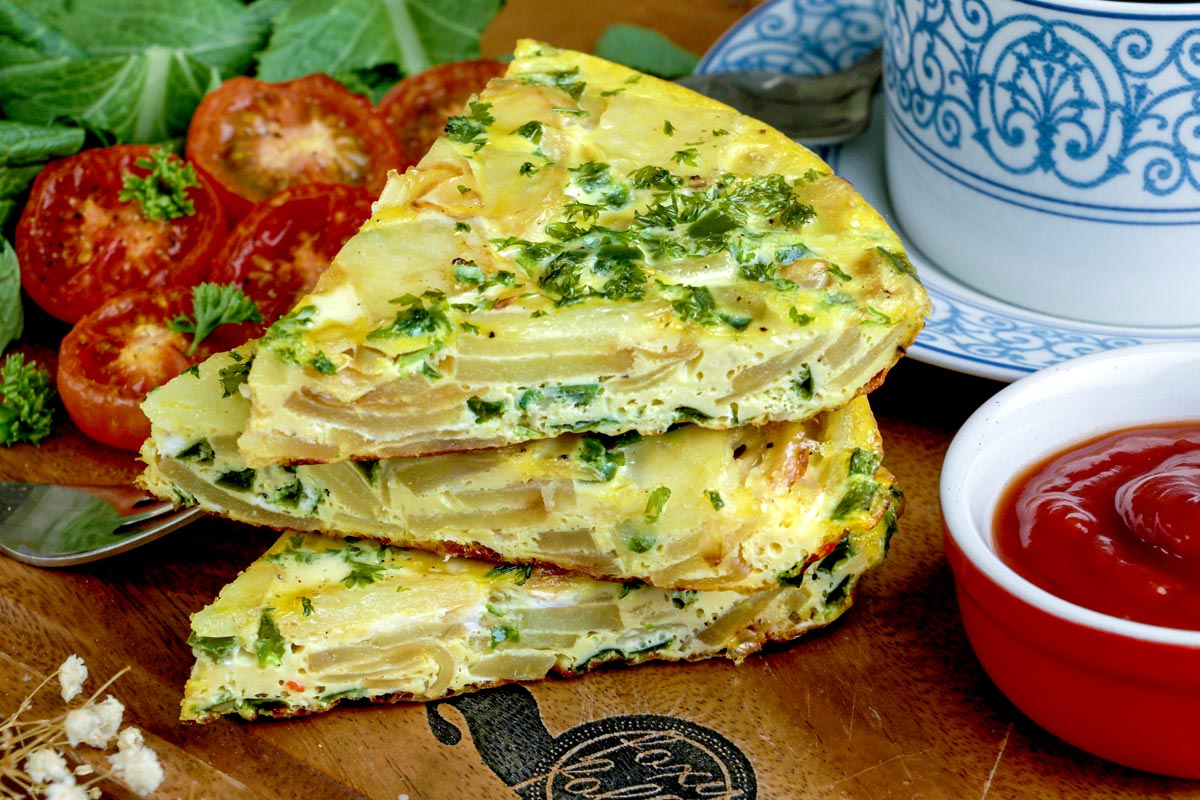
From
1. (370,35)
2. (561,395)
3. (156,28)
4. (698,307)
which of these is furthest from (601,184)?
(156,28)

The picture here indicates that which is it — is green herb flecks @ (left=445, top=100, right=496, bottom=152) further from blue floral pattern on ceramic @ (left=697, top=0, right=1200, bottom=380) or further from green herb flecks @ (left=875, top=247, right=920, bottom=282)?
blue floral pattern on ceramic @ (left=697, top=0, right=1200, bottom=380)

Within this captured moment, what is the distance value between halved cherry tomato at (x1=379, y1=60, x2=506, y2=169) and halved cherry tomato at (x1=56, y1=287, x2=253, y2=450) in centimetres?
130

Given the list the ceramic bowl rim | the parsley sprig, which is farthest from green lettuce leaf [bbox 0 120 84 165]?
the ceramic bowl rim

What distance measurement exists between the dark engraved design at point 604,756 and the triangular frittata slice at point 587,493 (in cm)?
35

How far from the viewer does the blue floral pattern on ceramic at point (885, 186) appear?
143 inches

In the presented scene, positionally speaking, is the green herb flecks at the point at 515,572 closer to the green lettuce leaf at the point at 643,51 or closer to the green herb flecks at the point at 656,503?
the green herb flecks at the point at 656,503

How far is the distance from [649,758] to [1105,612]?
1015 millimetres

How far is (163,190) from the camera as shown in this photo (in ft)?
14.6

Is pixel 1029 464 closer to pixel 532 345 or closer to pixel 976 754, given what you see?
pixel 976 754

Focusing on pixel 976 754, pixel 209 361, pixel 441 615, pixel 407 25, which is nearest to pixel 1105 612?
pixel 976 754

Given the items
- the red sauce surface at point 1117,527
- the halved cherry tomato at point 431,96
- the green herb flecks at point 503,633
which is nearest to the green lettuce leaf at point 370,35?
the halved cherry tomato at point 431,96

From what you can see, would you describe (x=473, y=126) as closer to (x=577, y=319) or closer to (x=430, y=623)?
(x=577, y=319)

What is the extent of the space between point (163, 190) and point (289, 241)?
0.54 m

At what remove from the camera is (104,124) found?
4.89 meters
